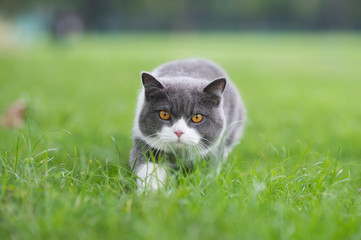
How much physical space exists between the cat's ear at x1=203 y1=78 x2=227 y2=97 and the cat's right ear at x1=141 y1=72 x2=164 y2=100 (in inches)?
14.2

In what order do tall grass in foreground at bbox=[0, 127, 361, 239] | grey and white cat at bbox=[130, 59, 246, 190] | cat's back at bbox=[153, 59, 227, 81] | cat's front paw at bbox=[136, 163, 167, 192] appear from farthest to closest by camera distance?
cat's back at bbox=[153, 59, 227, 81] < grey and white cat at bbox=[130, 59, 246, 190] < cat's front paw at bbox=[136, 163, 167, 192] < tall grass in foreground at bbox=[0, 127, 361, 239]

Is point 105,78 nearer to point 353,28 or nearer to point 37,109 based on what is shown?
point 37,109

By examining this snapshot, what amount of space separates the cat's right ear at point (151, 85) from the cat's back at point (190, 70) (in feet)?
1.93

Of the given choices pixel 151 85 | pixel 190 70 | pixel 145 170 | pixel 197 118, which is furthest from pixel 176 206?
pixel 190 70

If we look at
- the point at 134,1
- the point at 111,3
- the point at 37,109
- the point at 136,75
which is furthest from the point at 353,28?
the point at 37,109

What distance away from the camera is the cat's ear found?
2893 millimetres

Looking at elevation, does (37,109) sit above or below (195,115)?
below

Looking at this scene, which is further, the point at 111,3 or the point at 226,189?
the point at 111,3

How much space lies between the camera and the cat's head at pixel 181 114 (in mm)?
2777

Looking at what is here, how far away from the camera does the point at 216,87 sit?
2.93 metres

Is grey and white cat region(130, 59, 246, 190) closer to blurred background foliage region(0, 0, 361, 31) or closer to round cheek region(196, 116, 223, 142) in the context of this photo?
round cheek region(196, 116, 223, 142)

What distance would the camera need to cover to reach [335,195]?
2.34m

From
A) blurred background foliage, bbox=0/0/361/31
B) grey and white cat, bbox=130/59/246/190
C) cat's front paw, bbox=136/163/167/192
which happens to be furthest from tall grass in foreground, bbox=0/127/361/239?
blurred background foliage, bbox=0/0/361/31

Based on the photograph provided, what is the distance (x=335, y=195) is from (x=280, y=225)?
2.09ft
